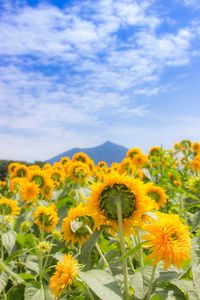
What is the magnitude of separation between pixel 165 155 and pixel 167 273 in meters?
4.86

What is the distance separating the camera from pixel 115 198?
4.92ft

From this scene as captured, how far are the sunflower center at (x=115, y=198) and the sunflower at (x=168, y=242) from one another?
15 cm

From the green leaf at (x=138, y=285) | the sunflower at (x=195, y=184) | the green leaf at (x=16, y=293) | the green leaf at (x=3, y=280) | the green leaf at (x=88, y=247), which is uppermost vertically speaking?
the sunflower at (x=195, y=184)

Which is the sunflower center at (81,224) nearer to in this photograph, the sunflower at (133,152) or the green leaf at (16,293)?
the green leaf at (16,293)

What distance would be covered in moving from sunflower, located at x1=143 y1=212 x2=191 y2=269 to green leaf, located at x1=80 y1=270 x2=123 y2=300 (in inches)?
6.0

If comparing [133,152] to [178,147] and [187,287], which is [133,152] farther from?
[187,287]

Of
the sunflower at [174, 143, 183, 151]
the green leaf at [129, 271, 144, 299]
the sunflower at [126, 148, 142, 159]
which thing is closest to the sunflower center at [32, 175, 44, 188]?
the sunflower at [126, 148, 142, 159]

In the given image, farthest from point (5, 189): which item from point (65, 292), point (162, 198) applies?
point (65, 292)

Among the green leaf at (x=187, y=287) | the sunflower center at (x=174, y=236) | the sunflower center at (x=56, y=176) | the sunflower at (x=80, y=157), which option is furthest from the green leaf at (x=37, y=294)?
the sunflower at (x=80, y=157)

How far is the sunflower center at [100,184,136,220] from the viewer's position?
1.52 metres

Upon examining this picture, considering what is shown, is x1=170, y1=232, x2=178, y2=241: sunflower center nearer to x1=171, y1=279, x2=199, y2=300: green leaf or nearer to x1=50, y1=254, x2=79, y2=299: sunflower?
x1=171, y1=279, x2=199, y2=300: green leaf

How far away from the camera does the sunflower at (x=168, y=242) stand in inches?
52.7

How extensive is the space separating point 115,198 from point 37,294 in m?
0.78

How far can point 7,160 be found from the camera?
1848cm
